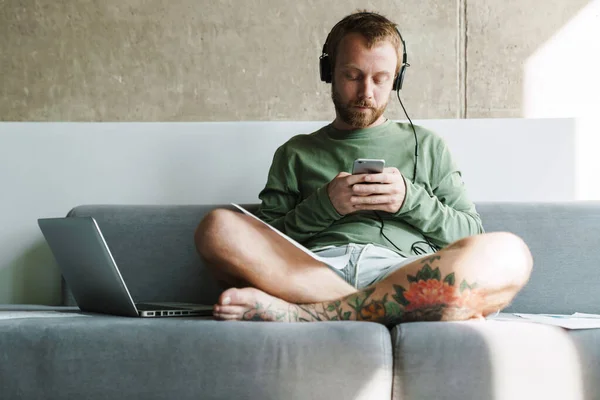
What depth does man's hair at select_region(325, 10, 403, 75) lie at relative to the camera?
6.91 ft

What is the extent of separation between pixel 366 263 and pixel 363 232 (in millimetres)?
156

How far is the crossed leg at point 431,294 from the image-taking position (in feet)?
5.17

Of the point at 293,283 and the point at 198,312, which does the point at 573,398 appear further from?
the point at 198,312

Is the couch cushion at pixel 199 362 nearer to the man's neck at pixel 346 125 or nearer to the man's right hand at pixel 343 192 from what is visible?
the man's right hand at pixel 343 192

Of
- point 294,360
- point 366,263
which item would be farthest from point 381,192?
point 294,360

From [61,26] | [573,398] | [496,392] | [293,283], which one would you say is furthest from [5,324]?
[61,26]

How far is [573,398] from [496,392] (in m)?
0.15

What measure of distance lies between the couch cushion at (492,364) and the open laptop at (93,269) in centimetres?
56

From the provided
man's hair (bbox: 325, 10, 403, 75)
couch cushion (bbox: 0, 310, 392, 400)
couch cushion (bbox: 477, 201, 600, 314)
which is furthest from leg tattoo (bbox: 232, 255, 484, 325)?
man's hair (bbox: 325, 10, 403, 75)

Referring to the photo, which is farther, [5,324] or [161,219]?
[161,219]

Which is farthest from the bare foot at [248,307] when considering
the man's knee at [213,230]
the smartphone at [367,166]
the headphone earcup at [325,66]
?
the headphone earcup at [325,66]

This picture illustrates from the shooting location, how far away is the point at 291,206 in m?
2.21

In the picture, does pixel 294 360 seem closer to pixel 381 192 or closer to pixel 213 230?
pixel 213 230

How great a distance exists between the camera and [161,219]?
7.68ft
